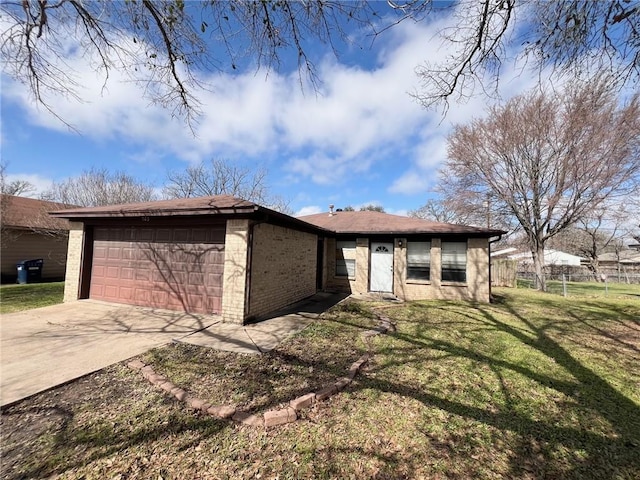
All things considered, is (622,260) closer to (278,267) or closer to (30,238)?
(278,267)

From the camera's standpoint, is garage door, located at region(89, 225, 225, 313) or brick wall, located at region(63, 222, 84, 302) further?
brick wall, located at region(63, 222, 84, 302)

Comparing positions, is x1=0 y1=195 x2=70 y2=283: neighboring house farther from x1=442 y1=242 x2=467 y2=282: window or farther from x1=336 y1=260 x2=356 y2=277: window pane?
x1=442 y1=242 x2=467 y2=282: window

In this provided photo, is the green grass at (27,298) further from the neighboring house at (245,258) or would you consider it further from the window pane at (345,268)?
the window pane at (345,268)

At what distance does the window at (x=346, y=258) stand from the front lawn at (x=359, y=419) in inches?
267

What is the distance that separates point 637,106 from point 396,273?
14.6m

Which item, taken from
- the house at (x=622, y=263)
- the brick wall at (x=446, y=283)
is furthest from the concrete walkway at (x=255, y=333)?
the house at (x=622, y=263)

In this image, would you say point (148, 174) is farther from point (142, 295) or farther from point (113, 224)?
point (142, 295)

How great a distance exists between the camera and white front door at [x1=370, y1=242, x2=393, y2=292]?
461 inches

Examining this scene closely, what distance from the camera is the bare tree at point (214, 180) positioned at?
2202cm

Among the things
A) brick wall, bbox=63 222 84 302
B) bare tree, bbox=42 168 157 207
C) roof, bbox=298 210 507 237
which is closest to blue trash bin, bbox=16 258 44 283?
bare tree, bbox=42 168 157 207

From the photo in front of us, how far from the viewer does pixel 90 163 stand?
62.5 ft

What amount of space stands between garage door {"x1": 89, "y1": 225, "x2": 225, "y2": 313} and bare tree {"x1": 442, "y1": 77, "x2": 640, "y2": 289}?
53.0 feet

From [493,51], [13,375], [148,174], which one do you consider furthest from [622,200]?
[148,174]

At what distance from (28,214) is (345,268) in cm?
1722
